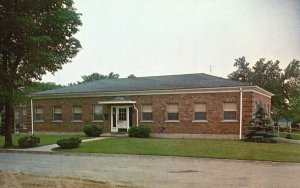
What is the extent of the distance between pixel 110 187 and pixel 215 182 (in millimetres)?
2467

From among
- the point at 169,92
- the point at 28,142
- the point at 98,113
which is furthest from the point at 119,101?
the point at 28,142

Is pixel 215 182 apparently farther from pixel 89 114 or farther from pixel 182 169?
pixel 89 114

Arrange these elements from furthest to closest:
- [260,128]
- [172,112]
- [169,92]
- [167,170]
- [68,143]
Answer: [172,112], [169,92], [260,128], [68,143], [167,170]

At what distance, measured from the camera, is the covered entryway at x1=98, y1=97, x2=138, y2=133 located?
2427 centimetres

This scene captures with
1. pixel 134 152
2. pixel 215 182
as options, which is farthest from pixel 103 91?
pixel 215 182

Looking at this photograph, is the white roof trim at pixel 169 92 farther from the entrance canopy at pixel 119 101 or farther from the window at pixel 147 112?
the window at pixel 147 112

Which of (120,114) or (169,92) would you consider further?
(120,114)

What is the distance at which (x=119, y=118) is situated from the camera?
81.3ft

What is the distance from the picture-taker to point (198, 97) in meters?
22.2

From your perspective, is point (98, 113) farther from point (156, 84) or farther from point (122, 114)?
point (156, 84)

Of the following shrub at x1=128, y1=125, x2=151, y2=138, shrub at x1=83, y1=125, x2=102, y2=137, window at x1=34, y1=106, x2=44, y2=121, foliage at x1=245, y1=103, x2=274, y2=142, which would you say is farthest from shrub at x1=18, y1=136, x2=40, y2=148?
foliage at x1=245, y1=103, x2=274, y2=142

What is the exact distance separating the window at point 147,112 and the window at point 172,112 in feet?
4.18

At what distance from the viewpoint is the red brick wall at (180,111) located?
2134cm

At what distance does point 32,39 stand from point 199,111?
13301 mm
